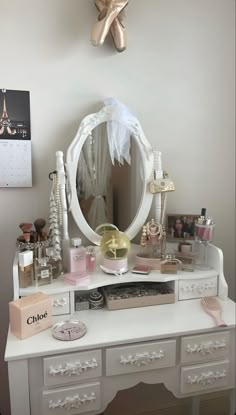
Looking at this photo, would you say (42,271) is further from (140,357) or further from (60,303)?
(140,357)

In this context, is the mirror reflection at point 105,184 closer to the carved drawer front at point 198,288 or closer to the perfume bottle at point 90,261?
the perfume bottle at point 90,261

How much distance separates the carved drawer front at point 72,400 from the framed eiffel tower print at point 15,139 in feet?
2.56

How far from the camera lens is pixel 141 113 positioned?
1490 millimetres

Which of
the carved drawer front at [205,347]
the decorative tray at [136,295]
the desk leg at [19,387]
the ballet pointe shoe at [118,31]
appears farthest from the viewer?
the ballet pointe shoe at [118,31]

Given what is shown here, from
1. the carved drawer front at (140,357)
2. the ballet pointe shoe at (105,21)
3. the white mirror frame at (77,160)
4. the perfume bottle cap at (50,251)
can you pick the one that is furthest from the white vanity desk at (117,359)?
the ballet pointe shoe at (105,21)

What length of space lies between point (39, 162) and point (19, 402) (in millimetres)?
868

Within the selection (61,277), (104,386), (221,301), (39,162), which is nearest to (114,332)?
(104,386)

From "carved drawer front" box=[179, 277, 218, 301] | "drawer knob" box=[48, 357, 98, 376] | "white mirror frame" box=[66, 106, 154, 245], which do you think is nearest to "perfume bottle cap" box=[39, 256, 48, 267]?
"white mirror frame" box=[66, 106, 154, 245]

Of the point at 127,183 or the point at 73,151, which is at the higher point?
the point at 73,151

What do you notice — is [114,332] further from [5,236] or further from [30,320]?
[5,236]

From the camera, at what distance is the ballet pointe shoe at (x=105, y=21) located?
1290mm

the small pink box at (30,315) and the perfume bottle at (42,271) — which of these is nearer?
the small pink box at (30,315)

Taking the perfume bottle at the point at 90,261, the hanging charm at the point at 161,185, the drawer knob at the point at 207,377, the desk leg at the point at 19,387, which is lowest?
the drawer knob at the point at 207,377

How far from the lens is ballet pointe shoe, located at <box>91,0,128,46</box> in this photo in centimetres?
129
